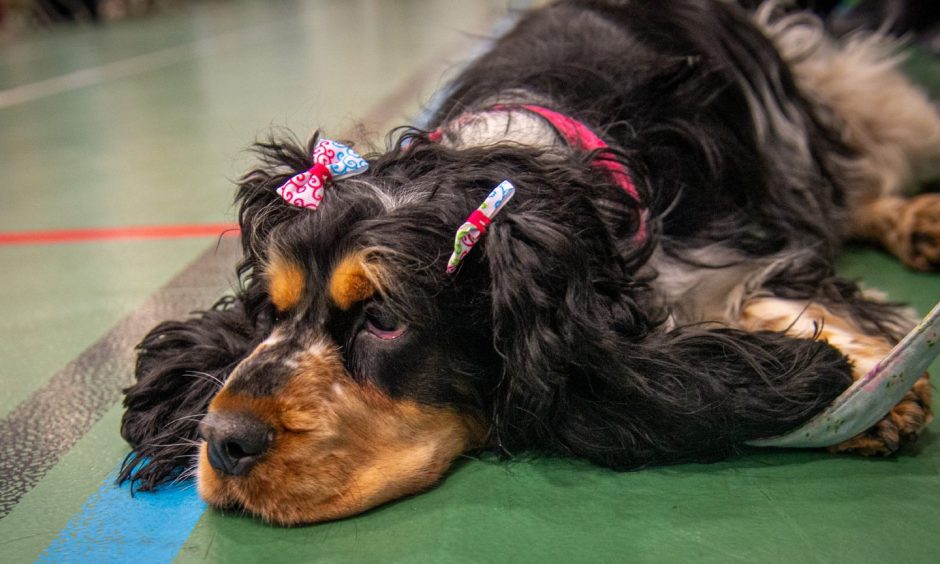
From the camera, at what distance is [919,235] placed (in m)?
3.36

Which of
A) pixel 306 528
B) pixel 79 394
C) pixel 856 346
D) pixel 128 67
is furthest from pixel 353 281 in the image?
pixel 128 67

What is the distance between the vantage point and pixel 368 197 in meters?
2.15

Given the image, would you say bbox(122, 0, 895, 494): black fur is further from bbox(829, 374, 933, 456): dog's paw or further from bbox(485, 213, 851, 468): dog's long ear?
bbox(829, 374, 933, 456): dog's paw

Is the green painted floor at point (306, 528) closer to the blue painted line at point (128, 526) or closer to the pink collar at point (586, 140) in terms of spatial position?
the blue painted line at point (128, 526)

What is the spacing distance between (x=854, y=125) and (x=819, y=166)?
583 millimetres

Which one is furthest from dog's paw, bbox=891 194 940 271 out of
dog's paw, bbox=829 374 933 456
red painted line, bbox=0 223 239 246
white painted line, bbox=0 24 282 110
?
white painted line, bbox=0 24 282 110

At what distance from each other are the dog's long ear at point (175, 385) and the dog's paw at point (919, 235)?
2.31 meters

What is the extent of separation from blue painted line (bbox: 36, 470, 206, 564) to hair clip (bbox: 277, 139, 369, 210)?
0.71 m

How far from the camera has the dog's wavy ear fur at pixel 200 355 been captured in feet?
7.48

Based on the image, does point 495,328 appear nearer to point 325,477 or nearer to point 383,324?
point 383,324

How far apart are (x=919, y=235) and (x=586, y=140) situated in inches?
60.3

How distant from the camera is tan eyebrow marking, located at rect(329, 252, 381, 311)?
2037 millimetres

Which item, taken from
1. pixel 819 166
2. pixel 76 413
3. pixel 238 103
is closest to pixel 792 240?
pixel 819 166

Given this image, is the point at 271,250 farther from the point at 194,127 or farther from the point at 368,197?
the point at 194,127
